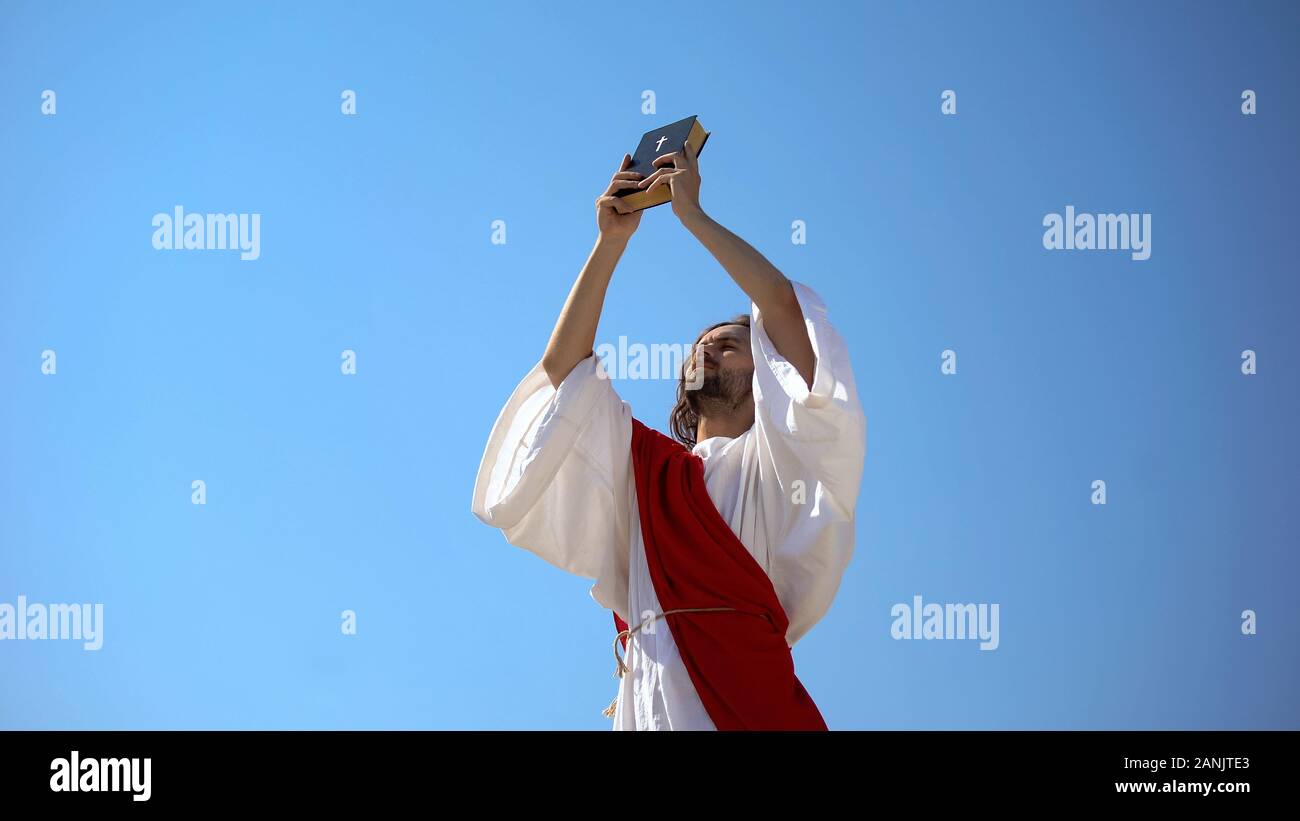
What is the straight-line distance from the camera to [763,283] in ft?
12.0

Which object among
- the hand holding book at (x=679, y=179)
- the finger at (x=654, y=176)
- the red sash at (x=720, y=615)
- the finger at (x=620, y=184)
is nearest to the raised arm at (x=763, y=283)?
the hand holding book at (x=679, y=179)

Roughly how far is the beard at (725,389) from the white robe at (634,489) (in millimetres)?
257

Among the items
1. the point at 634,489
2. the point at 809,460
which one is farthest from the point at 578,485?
the point at 809,460

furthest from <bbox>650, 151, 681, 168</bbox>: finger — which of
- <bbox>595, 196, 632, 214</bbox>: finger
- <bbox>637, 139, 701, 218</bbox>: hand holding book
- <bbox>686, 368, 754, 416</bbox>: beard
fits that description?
<bbox>686, 368, 754, 416</bbox>: beard

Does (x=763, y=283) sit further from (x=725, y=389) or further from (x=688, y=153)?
(x=725, y=389)

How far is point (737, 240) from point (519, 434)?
91cm

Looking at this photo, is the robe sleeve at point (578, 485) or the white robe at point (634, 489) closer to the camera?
the white robe at point (634, 489)

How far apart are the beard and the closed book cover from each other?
2.25 ft

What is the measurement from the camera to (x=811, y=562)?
363 cm

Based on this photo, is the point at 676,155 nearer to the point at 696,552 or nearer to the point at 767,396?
the point at 767,396

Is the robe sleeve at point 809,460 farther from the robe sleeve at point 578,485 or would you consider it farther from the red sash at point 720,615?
the robe sleeve at point 578,485

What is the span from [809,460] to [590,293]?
0.86 meters

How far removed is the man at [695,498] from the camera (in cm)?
351
